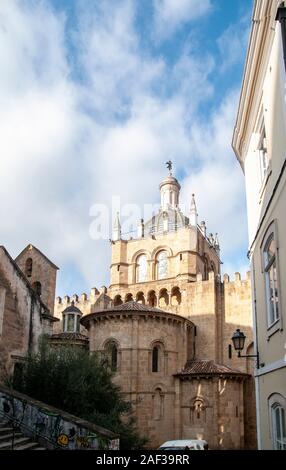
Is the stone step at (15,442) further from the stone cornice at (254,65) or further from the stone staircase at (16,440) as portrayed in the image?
the stone cornice at (254,65)

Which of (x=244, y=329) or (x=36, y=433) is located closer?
(x=36, y=433)

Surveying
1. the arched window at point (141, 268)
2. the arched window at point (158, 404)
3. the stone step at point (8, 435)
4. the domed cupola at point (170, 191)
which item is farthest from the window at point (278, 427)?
the domed cupola at point (170, 191)

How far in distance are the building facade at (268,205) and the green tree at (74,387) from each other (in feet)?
27.9

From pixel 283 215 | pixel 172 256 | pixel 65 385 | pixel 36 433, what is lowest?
pixel 36 433

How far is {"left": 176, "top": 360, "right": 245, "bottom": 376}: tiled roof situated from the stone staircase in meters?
18.6

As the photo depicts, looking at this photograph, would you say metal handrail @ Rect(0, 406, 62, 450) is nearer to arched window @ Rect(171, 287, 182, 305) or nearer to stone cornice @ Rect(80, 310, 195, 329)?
stone cornice @ Rect(80, 310, 195, 329)

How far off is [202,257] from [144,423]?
69.6ft

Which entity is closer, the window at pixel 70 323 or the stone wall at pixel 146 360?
the stone wall at pixel 146 360

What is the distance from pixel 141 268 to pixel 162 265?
2.28 metres

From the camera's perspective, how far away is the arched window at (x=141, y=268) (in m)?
46.7

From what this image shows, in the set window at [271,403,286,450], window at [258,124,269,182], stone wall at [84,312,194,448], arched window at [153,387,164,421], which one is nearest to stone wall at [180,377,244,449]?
stone wall at [84,312,194,448]

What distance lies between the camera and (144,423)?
29.1 meters
